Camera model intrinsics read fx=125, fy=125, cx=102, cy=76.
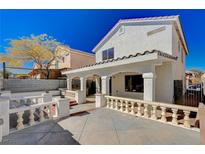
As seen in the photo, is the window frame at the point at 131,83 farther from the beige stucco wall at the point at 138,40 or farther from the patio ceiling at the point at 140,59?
the patio ceiling at the point at 140,59

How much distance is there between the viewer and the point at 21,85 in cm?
1288

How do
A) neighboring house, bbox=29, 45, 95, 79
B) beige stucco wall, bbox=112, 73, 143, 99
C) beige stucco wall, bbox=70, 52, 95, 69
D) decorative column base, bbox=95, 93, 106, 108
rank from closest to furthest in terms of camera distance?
decorative column base, bbox=95, 93, 106, 108 → beige stucco wall, bbox=112, 73, 143, 99 → neighboring house, bbox=29, 45, 95, 79 → beige stucco wall, bbox=70, 52, 95, 69

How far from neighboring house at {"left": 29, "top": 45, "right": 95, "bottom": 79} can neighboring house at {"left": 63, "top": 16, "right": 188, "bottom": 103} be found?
22.6 ft

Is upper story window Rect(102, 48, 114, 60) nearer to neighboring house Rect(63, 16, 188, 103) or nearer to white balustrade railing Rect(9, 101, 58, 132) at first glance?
neighboring house Rect(63, 16, 188, 103)

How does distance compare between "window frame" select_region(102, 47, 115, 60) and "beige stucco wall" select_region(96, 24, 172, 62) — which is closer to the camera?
"beige stucco wall" select_region(96, 24, 172, 62)

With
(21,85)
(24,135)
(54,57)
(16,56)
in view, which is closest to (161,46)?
(24,135)

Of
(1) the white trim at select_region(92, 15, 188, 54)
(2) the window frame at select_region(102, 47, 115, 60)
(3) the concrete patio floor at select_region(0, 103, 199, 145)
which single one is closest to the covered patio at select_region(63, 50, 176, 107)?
(3) the concrete patio floor at select_region(0, 103, 199, 145)

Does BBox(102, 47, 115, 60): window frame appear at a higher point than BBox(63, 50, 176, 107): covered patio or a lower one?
higher

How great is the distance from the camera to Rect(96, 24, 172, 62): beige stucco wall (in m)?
7.72
